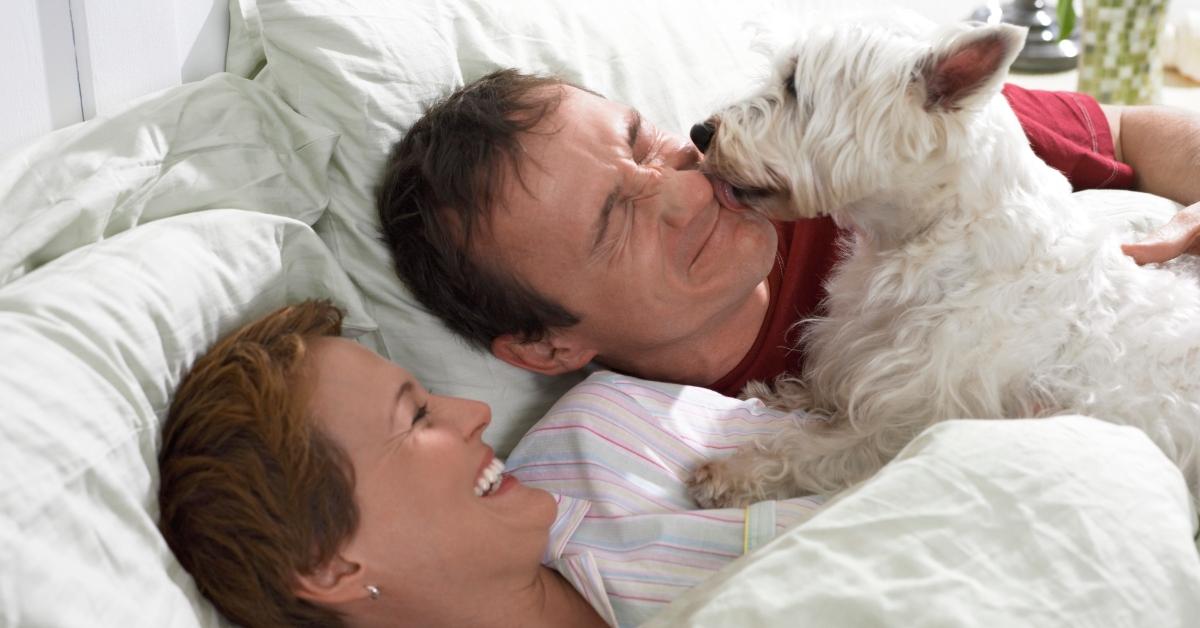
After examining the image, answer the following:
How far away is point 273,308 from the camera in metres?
1.38

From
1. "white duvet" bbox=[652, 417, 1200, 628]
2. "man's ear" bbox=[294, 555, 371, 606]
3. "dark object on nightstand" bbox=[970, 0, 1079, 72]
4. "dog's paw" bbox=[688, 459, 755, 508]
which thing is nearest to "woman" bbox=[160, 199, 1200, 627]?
"man's ear" bbox=[294, 555, 371, 606]

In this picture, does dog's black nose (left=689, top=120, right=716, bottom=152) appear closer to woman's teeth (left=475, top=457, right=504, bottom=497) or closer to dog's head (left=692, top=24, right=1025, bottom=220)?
dog's head (left=692, top=24, right=1025, bottom=220)

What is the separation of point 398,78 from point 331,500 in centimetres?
74

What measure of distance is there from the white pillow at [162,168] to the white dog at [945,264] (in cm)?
61

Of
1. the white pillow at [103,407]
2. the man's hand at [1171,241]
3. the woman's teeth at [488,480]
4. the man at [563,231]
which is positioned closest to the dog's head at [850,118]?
the man at [563,231]

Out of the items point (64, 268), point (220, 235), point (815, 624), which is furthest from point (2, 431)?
point (815, 624)

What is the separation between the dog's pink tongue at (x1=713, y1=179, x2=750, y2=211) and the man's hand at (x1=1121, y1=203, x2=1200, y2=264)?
1.97ft

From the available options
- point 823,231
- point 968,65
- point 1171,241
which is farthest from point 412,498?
point 1171,241

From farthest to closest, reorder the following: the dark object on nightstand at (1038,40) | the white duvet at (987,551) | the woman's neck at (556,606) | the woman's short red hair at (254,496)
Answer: the dark object on nightstand at (1038,40) → the woman's neck at (556,606) → the woman's short red hair at (254,496) → the white duvet at (987,551)

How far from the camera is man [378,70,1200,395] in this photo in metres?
1.56

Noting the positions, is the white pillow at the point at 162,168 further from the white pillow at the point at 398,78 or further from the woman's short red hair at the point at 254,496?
the woman's short red hair at the point at 254,496

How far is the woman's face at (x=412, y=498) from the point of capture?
114 cm

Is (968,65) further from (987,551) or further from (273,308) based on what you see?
(273,308)

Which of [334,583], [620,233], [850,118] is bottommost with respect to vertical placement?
[334,583]
